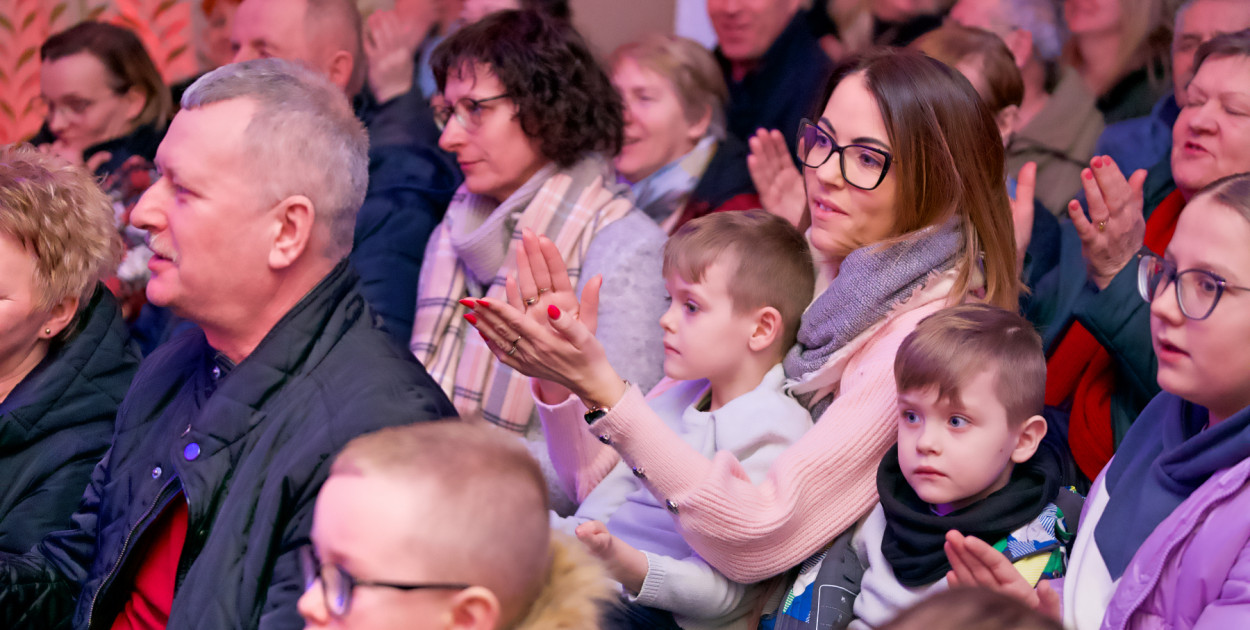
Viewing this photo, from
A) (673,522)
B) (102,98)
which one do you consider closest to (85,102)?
(102,98)

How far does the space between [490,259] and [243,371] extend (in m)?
1.18

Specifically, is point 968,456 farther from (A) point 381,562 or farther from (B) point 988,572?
(A) point 381,562

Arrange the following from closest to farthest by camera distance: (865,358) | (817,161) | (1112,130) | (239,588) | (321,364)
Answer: (239,588) → (321,364) → (865,358) → (817,161) → (1112,130)

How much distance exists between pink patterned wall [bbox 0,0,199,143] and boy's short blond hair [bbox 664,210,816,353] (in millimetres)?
3200

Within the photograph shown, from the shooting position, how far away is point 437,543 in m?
1.27

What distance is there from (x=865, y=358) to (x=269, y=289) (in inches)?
40.2

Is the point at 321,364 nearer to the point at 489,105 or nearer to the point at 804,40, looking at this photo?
the point at 489,105

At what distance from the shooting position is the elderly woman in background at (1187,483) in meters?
1.42

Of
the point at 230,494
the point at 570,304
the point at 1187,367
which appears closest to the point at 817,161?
the point at 570,304

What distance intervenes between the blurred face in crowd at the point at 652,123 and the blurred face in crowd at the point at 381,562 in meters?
2.22

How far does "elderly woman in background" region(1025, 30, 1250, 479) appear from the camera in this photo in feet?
7.12

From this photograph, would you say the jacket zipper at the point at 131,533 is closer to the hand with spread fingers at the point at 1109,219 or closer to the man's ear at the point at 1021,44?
the hand with spread fingers at the point at 1109,219

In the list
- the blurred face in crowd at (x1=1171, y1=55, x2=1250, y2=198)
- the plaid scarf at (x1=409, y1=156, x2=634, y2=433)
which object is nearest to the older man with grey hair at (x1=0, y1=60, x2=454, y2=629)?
the plaid scarf at (x1=409, y1=156, x2=634, y2=433)

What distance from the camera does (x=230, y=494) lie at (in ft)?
5.63
